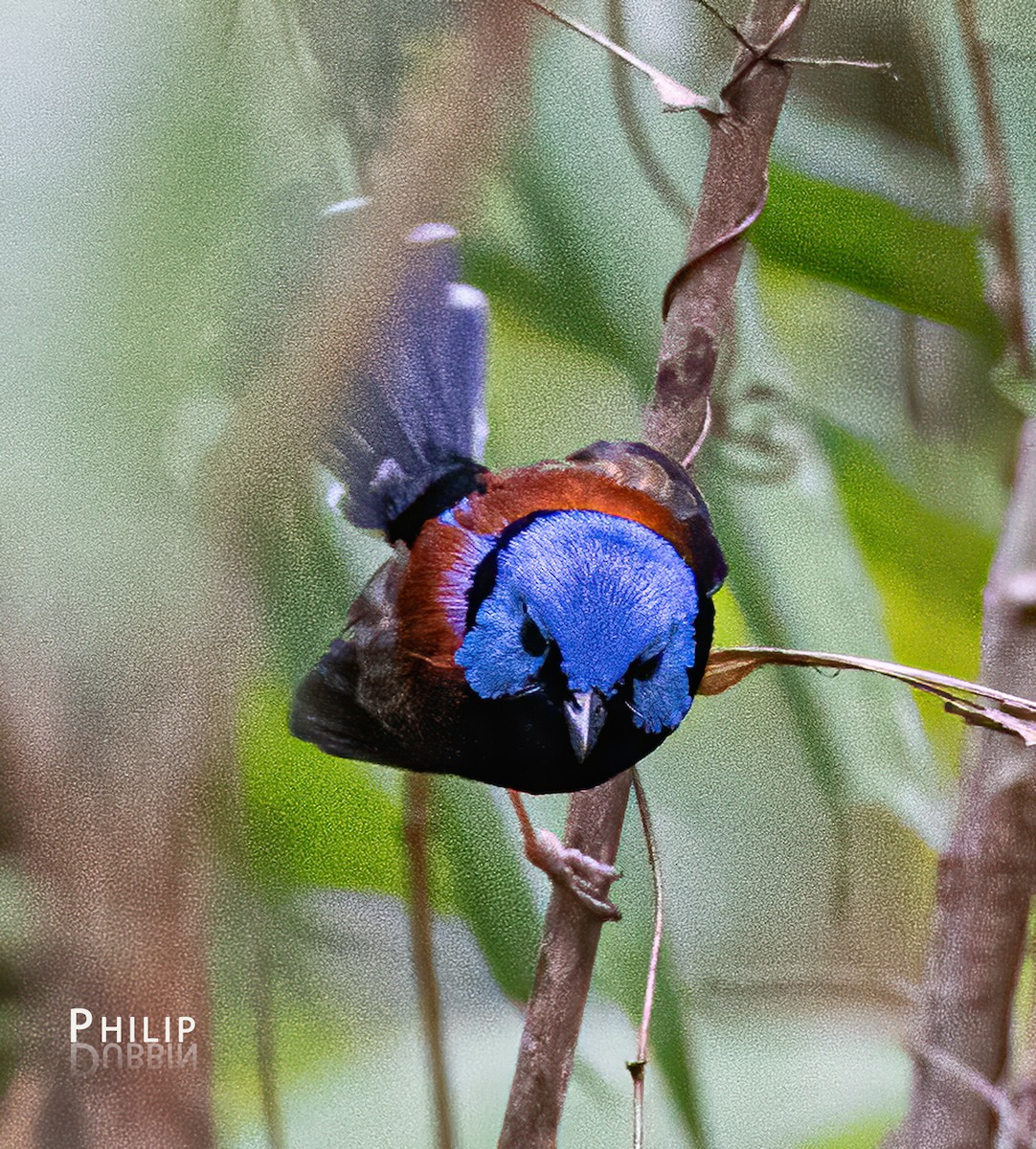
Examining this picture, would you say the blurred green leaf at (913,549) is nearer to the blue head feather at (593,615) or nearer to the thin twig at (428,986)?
the blue head feather at (593,615)

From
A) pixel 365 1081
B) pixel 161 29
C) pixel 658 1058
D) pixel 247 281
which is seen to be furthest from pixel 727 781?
pixel 161 29

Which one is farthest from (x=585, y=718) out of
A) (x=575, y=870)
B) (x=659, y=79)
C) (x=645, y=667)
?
(x=659, y=79)

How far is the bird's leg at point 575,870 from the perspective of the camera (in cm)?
74

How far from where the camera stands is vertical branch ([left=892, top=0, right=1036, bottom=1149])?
0.80 meters

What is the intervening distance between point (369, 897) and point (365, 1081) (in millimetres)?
112

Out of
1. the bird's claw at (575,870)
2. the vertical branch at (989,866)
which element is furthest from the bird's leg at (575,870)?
the vertical branch at (989,866)

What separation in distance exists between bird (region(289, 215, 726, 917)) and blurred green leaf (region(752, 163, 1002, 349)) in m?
0.17

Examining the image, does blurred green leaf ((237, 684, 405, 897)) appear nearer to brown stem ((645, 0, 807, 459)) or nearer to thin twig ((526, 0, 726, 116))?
brown stem ((645, 0, 807, 459))

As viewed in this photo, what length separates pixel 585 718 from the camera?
609 millimetres

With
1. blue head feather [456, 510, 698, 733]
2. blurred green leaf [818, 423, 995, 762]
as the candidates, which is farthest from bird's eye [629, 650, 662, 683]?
blurred green leaf [818, 423, 995, 762]

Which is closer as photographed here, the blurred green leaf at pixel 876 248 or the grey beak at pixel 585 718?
the grey beak at pixel 585 718

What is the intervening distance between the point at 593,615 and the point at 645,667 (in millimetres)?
43

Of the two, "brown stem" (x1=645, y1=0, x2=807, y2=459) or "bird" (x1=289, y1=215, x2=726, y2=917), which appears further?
"brown stem" (x1=645, y1=0, x2=807, y2=459)

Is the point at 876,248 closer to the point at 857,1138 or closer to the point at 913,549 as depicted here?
the point at 913,549
